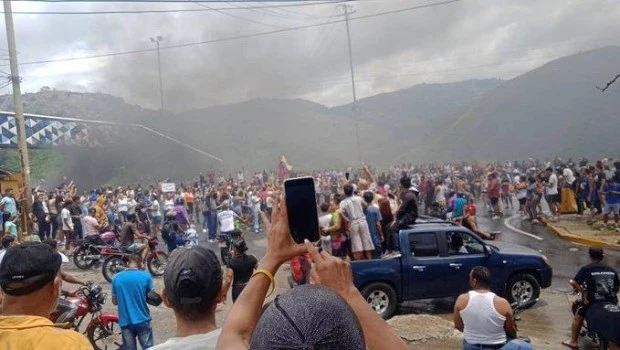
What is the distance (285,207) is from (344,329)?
2.43 ft

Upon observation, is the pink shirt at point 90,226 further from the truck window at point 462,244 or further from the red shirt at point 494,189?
the red shirt at point 494,189

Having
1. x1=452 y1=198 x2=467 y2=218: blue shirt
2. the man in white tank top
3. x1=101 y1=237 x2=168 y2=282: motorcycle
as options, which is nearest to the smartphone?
the man in white tank top

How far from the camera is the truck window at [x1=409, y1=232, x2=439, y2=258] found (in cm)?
811

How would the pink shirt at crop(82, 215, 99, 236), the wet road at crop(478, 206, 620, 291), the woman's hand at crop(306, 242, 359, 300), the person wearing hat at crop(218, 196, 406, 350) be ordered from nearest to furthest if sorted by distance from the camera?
the person wearing hat at crop(218, 196, 406, 350), the woman's hand at crop(306, 242, 359, 300), the wet road at crop(478, 206, 620, 291), the pink shirt at crop(82, 215, 99, 236)

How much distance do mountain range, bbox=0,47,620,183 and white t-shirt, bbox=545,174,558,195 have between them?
19.2 m

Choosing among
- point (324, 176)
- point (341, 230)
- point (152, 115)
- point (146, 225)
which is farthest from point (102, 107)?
point (341, 230)

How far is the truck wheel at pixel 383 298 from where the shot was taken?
7.95m

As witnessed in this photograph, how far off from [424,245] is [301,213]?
21.6ft

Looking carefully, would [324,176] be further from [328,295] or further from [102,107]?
[328,295]

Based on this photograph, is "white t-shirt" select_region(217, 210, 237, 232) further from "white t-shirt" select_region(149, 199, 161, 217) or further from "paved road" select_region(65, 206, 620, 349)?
"white t-shirt" select_region(149, 199, 161, 217)

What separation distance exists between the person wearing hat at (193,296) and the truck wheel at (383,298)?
593 cm

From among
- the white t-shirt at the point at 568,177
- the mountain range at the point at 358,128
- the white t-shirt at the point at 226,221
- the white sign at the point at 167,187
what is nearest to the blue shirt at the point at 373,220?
the white t-shirt at the point at 226,221

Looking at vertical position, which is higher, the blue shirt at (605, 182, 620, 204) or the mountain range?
the mountain range

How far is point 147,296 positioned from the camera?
5238 millimetres
